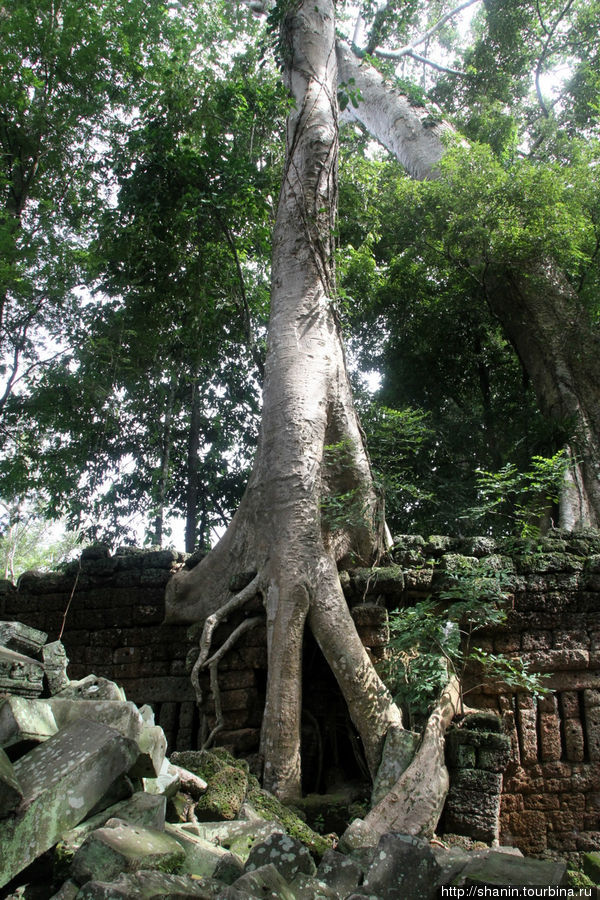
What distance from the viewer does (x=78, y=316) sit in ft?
27.8

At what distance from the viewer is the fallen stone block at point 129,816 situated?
2170 millimetres

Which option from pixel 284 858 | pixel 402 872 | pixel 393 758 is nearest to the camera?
pixel 402 872

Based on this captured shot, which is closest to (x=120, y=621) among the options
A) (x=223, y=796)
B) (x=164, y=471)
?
(x=223, y=796)

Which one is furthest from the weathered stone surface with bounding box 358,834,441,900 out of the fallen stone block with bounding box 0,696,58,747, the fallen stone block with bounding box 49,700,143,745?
the fallen stone block with bounding box 0,696,58,747

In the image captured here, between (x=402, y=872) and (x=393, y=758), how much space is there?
1.60 metres

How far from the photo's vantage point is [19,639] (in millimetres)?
3199

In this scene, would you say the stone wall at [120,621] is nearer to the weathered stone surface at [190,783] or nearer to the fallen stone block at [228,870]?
the weathered stone surface at [190,783]

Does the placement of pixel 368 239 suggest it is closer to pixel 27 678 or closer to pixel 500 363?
pixel 500 363

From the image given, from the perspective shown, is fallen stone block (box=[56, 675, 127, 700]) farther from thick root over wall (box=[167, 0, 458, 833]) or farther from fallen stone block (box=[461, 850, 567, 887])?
fallen stone block (box=[461, 850, 567, 887])

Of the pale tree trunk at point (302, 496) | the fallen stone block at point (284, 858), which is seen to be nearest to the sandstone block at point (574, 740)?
the pale tree trunk at point (302, 496)

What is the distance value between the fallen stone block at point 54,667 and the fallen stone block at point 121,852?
1.00 m

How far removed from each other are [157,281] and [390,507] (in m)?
3.89

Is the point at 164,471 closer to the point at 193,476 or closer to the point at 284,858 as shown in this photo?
the point at 193,476

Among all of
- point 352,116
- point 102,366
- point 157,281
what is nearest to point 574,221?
point 157,281
